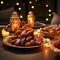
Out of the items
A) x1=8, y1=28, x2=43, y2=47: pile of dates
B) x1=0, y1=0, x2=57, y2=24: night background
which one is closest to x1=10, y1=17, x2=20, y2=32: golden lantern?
x1=8, y1=28, x2=43, y2=47: pile of dates

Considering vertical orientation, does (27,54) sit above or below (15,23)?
below

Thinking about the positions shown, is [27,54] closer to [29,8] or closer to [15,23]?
[15,23]

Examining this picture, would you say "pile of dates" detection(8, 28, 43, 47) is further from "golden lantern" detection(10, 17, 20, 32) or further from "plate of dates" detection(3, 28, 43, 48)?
"golden lantern" detection(10, 17, 20, 32)

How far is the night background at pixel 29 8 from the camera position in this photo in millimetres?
3486

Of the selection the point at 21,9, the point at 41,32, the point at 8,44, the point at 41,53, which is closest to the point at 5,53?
the point at 8,44

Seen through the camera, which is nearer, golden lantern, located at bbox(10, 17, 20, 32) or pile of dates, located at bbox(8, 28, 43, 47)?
pile of dates, located at bbox(8, 28, 43, 47)

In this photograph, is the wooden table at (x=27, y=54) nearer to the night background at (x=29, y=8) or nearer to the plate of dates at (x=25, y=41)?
the plate of dates at (x=25, y=41)

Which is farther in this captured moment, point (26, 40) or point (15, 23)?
point (15, 23)

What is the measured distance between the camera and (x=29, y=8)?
138 inches

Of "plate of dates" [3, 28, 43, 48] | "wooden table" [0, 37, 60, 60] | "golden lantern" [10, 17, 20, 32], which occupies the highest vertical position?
"golden lantern" [10, 17, 20, 32]

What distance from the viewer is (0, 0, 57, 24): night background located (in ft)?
11.4

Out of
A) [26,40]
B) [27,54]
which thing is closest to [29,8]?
[26,40]

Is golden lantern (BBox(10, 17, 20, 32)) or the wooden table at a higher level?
golden lantern (BBox(10, 17, 20, 32))

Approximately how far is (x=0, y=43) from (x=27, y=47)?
29 centimetres
